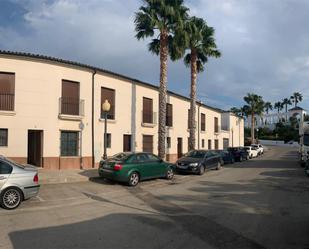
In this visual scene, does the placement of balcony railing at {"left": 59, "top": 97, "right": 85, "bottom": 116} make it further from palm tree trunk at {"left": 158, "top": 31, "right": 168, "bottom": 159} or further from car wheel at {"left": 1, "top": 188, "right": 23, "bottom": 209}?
car wheel at {"left": 1, "top": 188, "right": 23, "bottom": 209}

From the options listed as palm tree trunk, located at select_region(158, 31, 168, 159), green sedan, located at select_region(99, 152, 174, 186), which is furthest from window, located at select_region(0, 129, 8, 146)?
palm tree trunk, located at select_region(158, 31, 168, 159)

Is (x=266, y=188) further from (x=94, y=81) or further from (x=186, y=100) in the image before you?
(x=186, y=100)

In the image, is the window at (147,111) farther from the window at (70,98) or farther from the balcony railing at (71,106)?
the window at (70,98)

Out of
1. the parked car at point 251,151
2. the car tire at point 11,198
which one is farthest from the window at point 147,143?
the car tire at point 11,198

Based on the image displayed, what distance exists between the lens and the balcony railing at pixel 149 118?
1117 inches

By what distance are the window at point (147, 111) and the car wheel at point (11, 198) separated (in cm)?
1792

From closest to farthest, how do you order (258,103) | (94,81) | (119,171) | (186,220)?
1. (186,220)
2. (119,171)
3. (94,81)
4. (258,103)

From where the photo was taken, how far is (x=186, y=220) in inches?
384

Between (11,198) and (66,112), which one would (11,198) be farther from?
(66,112)

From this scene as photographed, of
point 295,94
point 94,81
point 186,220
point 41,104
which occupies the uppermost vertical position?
point 295,94

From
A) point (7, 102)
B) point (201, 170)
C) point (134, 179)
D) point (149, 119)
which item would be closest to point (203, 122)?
point (149, 119)

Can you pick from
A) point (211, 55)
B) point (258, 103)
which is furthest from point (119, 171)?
point (258, 103)

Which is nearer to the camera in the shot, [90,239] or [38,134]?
[90,239]

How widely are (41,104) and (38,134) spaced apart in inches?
70.8
